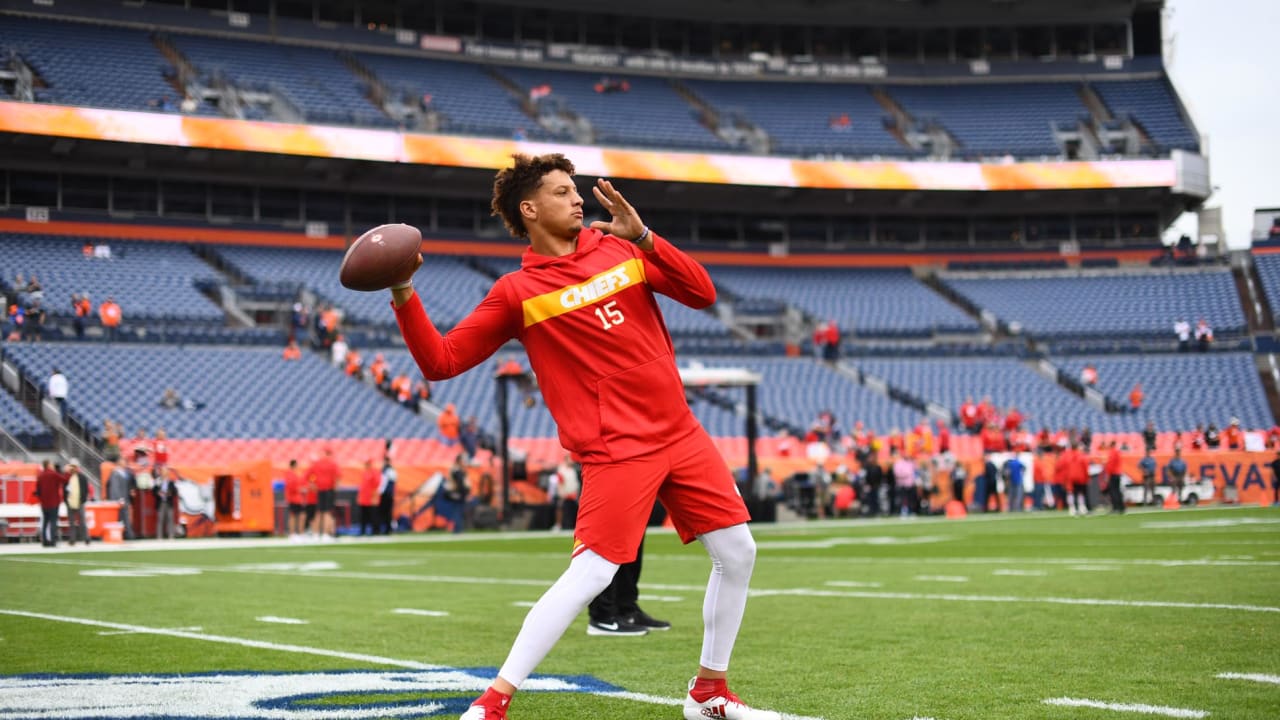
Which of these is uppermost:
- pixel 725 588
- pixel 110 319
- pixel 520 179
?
pixel 110 319

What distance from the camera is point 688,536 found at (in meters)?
5.17

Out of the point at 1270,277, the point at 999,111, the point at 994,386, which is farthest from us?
the point at 999,111

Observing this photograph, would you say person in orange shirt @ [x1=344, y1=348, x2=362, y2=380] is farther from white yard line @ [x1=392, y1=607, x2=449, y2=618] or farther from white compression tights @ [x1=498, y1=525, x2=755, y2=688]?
white compression tights @ [x1=498, y1=525, x2=755, y2=688]

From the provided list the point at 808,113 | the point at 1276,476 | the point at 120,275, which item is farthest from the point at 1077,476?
the point at 120,275

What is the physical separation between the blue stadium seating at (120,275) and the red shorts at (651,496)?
33345mm

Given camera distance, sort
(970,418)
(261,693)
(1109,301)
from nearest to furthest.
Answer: (261,693)
(970,418)
(1109,301)

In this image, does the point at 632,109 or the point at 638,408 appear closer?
the point at 638,408

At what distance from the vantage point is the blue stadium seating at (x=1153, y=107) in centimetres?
5028

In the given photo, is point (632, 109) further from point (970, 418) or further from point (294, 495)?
point (294, 495)

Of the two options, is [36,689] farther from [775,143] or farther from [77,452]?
[775,143]

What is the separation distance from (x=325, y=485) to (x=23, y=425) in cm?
808

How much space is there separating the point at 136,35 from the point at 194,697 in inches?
1662

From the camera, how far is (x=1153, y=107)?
51906 millimetres

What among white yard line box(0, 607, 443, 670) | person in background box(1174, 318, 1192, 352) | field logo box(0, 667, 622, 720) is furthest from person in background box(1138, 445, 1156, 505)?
field logo box(0, 667, 622, 720)
